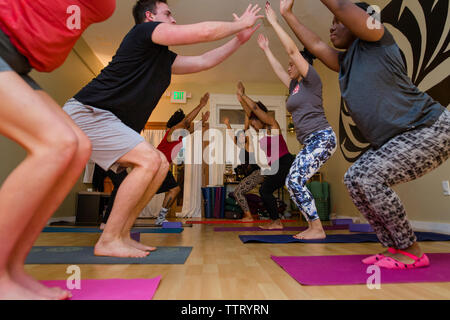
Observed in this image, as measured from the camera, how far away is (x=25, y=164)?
758 millimetres

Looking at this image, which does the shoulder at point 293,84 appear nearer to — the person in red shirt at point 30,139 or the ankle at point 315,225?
the ankle at point 315,225

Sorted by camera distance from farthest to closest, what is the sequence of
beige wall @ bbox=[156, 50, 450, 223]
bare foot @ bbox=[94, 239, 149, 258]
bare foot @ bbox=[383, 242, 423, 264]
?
beige wall @ bbox=[156, 50, 450, 223], bare foot @ bbox=[94, 239, 149, 258], bare foot @ bbox=[383, 242, 423, 264]

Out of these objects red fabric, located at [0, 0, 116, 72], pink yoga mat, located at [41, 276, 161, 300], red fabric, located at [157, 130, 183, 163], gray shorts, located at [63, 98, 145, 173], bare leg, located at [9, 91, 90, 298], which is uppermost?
red fabric, located at [157, 130, 183, 163]

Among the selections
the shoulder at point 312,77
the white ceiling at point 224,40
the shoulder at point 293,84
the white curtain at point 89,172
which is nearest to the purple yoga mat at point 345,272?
the shoulder at point 312,77

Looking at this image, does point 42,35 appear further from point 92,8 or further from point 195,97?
point 195,97

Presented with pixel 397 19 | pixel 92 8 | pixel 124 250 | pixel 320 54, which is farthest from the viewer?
pixel 397 19

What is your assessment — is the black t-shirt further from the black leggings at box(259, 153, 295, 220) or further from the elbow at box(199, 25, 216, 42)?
the black leggings at box(259, 153, 295, 220)

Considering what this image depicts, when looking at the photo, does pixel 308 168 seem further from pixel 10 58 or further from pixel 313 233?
pixel 10 58

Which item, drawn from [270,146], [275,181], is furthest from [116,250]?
[270,146]

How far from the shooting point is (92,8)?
3.42ft

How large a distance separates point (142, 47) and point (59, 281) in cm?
125

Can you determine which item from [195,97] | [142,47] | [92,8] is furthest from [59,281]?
[195,97]

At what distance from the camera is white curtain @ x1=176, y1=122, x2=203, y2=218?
6.75 m

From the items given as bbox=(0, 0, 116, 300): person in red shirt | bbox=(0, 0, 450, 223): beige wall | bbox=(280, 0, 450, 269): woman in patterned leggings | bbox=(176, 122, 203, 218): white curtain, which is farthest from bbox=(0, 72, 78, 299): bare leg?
bbox=(176, 122, 203, 218): white curtain
